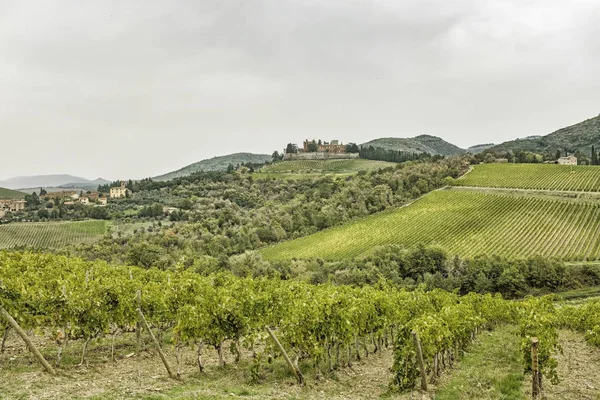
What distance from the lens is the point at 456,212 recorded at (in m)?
74.2

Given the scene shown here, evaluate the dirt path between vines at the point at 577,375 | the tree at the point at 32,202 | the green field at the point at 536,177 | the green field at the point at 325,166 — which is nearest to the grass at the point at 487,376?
the dirt path between vines at the point at 577,375

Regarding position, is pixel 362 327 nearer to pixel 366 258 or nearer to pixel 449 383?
pixel 449 383

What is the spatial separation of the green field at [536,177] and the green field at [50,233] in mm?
79562

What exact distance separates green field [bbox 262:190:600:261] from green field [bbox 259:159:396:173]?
244ft

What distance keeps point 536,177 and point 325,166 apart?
288 ft

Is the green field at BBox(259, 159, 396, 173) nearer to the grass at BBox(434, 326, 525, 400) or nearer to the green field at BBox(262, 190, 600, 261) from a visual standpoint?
the green field at BBox(262, 190, 600, 261)

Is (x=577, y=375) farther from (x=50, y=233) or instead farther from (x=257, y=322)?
(x=50, y=233)

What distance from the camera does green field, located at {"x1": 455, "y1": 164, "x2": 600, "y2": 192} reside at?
78.4 metres

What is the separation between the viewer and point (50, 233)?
90.9 metres

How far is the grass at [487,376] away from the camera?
1120 cm

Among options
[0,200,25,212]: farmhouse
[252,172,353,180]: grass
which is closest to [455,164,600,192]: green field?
[252,172,353,180]: grass

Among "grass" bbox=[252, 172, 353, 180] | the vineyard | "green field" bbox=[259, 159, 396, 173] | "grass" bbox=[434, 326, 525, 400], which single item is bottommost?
"grass" bbox=[434, 326, 525, 400]

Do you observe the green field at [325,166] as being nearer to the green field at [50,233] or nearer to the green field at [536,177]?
the green field at [536,177]

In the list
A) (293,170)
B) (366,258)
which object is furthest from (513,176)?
(293,170)
